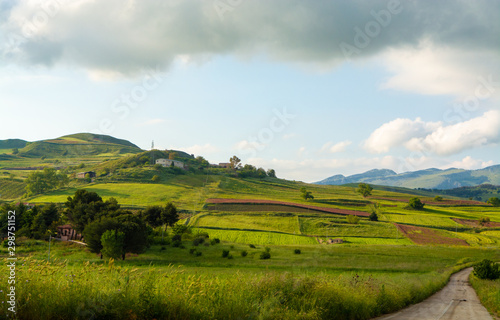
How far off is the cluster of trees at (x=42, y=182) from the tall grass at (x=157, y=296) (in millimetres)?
141396

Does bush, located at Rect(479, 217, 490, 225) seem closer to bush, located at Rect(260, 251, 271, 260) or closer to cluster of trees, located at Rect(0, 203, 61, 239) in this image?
bush, located at Rect(260, 251, 271, 260)

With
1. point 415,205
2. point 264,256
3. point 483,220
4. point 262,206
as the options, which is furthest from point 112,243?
point 415,205

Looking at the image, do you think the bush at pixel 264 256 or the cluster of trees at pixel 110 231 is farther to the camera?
the bush at pixel 264 256

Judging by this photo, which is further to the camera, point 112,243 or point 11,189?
point 11,189

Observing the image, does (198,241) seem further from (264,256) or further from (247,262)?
(247,262)

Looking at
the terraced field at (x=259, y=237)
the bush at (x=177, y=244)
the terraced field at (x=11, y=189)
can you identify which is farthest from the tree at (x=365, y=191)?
the terraced field at (x=11, y=189)

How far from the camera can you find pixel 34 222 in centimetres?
6425

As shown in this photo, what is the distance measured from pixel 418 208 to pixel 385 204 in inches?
466

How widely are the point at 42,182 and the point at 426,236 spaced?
456 ft

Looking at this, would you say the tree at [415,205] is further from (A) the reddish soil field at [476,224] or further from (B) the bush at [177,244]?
(B) the bush at [177,244]

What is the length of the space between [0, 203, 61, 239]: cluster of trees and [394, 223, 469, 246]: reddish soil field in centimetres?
8196

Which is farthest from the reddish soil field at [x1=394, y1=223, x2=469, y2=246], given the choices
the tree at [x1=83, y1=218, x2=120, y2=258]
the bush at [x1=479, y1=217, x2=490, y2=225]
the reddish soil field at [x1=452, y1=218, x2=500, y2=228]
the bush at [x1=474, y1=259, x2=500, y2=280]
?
the tree at [x1=83, y1=218, x2=120, y2=258]

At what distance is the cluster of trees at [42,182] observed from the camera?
421ft

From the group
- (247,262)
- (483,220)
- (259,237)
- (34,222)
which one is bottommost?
(259,237)
